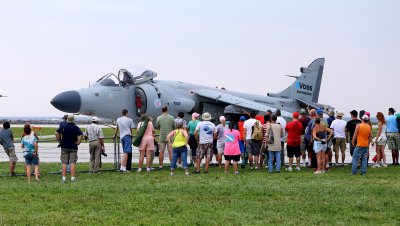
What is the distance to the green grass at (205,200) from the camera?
9844 millimetres

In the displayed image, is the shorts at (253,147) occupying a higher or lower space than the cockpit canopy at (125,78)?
lower

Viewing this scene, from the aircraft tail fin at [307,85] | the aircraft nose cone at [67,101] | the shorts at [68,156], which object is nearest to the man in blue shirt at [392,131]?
the shorts at [68,156]

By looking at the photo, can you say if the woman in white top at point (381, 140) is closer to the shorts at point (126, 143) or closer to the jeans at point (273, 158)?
the jeans at point (273, 158)

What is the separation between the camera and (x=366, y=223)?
374 inches

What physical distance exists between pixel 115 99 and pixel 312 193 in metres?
14.6

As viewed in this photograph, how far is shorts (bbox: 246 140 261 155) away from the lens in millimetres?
18844

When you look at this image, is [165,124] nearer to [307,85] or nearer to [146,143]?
[146,143]

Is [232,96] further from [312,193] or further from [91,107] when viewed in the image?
[312,193]

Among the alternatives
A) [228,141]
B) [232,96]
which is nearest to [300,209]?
[228,141]

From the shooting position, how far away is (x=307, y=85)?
37688 millimetres

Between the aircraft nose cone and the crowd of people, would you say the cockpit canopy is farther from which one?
the crowd of people

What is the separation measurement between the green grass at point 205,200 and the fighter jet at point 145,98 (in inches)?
346

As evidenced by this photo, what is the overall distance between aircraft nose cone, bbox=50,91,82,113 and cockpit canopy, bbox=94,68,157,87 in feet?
5.47

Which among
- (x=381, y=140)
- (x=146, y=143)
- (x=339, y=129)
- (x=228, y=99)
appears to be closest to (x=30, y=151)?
(x=146, y=143)
